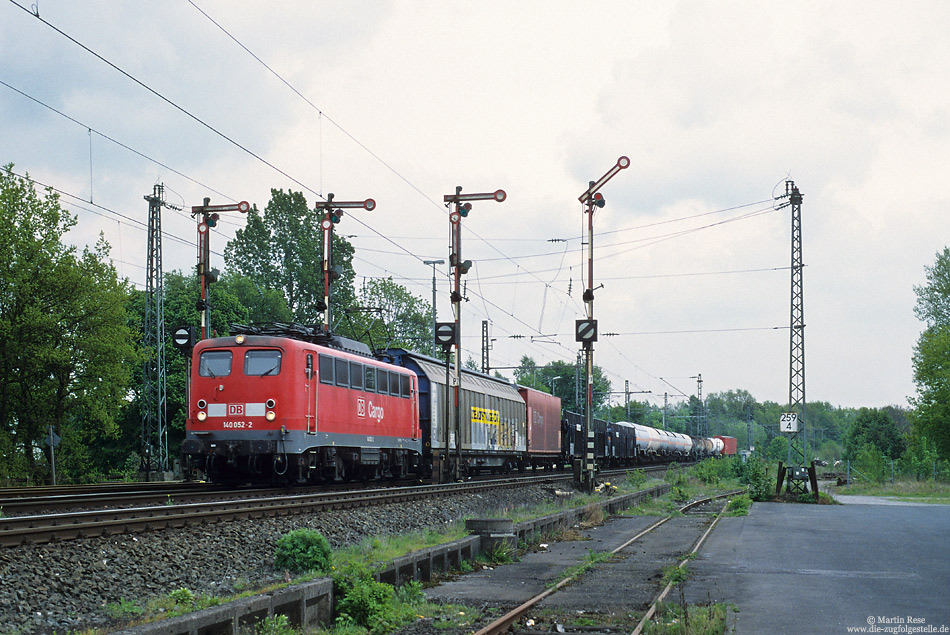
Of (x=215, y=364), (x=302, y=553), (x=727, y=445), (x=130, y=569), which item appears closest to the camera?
(x=130, y=569)

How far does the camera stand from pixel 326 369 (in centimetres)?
2042

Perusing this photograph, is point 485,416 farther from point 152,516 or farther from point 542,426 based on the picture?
point 152,516

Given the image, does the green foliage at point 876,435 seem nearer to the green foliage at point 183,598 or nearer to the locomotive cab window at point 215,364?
the locomotive cab window at point 215,364

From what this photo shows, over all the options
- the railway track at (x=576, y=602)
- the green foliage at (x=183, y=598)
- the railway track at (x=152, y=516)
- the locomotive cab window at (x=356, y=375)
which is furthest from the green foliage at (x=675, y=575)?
the locomotive cab window at (x=356, y=375)

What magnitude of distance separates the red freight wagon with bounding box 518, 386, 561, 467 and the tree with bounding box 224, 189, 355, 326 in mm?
26328

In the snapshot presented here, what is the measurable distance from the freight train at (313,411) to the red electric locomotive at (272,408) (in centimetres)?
2

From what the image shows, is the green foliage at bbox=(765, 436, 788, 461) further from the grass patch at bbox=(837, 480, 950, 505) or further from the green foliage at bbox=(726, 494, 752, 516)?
the green foliage at bbox=(726, 494, 752, 516)

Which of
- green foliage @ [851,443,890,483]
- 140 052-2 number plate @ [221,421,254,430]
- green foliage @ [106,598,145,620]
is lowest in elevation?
green foliage @ [851,443,890,483]

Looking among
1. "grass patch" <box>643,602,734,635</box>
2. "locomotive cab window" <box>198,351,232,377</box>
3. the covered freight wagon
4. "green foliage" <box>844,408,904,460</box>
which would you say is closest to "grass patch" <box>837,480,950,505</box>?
the covered freight wagon

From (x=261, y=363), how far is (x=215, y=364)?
1.24 meters

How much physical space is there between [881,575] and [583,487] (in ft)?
51.6

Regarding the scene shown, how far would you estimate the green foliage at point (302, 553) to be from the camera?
10.9 m

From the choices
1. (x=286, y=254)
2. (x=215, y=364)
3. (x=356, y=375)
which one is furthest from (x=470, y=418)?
(x=286, y=254)

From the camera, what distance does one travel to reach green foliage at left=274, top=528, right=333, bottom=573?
35.8ft
